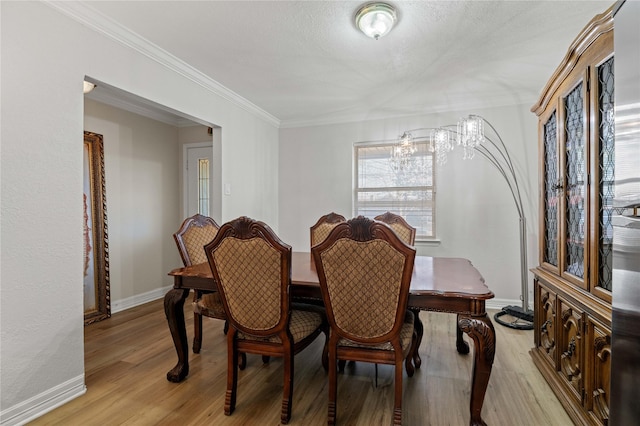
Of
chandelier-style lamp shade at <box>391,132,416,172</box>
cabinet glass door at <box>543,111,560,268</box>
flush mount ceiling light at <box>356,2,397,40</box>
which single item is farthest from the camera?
chandelier-style lamp shade at <box>391,132,416,172</box>

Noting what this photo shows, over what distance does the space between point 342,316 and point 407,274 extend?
0.42m

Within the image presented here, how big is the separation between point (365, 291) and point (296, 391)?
3.21 ft

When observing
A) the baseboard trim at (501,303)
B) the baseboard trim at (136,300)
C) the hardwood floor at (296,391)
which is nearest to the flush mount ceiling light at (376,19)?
the hardwood floor at (296,391)

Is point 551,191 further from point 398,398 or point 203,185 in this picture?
point 203,185

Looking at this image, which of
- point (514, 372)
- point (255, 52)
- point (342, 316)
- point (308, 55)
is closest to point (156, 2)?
point (255, 52)

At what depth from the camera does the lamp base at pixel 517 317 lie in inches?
121

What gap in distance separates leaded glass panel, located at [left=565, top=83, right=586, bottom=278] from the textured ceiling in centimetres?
78

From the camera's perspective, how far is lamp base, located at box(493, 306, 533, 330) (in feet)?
10.1

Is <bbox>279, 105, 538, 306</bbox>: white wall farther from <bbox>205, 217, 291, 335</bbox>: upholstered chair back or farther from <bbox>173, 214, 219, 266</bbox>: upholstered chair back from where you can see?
<bbox>205, 217, 291, 335</bbox>: upholstered chair back

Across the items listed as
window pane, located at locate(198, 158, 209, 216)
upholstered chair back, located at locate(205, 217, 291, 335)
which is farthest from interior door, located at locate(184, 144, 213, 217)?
upholstered chair back, located at locate(205, 217, 291, 335)

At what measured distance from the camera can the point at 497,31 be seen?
2293mm

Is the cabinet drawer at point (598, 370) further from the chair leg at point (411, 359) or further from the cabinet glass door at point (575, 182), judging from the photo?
the chair leg at point (411, 359)

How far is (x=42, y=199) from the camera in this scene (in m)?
1.84

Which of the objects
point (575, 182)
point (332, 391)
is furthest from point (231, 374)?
point (575, 182)
